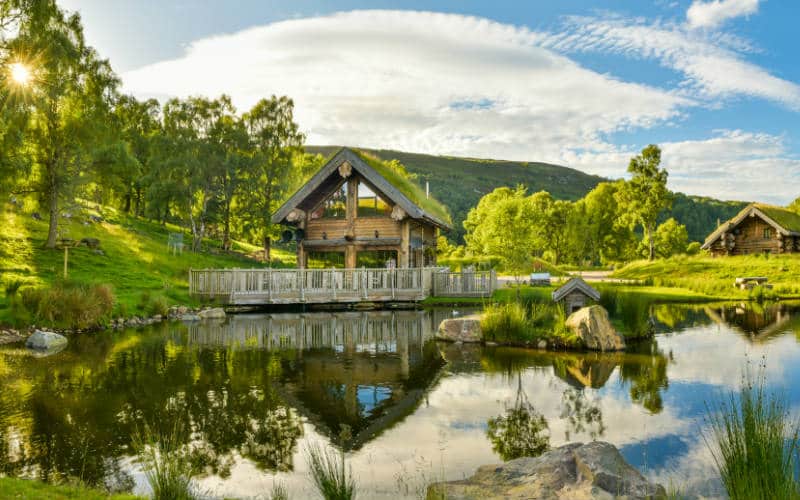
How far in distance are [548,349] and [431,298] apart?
44.2ft

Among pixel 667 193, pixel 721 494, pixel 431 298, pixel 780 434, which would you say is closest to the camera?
pixel 780 434

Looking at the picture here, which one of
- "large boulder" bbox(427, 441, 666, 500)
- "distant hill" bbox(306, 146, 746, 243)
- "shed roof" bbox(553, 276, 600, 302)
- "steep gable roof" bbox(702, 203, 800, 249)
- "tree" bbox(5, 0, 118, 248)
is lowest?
"large boulder" bbox(427, 441, 666, 500)

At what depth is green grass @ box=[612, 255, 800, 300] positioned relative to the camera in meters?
34.7

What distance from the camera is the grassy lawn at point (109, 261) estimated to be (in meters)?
25.4

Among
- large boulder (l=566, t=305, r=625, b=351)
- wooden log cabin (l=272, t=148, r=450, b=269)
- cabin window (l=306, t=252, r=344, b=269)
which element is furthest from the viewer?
cabin window (l=306, t=252, r=344, b=269)

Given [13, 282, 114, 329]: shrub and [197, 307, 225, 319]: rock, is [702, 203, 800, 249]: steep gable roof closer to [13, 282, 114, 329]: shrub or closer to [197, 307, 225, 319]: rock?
[197, 307, 225, 319]: rock

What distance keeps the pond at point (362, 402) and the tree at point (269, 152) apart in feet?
101

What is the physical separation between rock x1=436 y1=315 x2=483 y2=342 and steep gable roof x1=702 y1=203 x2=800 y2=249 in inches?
1762

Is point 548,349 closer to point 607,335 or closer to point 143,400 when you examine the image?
point 607,335

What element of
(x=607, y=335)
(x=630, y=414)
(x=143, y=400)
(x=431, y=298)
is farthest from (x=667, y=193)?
(x=143, y=400)

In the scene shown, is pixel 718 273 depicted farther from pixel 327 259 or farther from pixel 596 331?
pixel 596 331

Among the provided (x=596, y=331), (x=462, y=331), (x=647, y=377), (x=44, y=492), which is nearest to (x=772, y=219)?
(x=596, y=331)

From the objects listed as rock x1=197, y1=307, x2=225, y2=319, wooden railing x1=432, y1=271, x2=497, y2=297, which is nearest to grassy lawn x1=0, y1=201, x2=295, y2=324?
rock x1=197, y1=307, x2=225, y2=319

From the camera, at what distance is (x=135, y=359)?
14656mm
